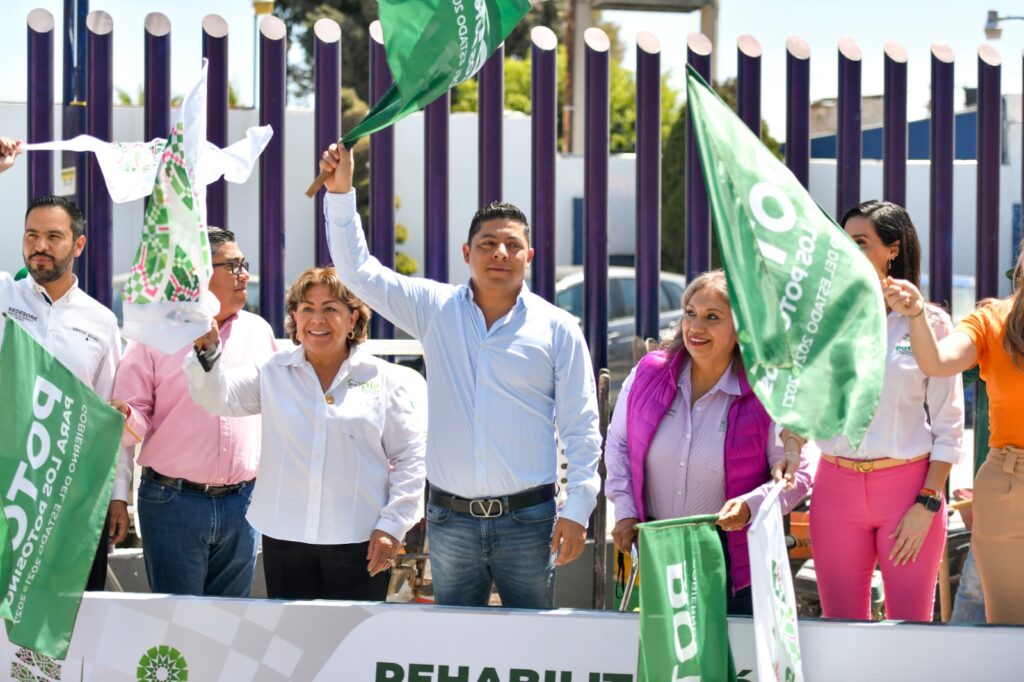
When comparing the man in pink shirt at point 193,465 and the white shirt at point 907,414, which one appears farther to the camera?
the man in pink shirt at point 193,465

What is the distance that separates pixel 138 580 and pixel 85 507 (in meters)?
1.96

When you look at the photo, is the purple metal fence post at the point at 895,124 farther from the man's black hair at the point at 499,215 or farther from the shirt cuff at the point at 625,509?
the shirt cuff at the point at 625,509

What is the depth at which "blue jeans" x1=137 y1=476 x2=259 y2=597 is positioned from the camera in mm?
4188

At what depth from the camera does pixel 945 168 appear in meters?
6.34

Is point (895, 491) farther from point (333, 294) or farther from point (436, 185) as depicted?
point (436, 185)

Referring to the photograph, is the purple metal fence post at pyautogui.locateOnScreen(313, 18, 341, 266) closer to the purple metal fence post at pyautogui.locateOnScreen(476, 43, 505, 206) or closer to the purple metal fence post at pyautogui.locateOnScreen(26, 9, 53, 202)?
the purple metal fence post at pyautogui.locateOnScreen(476, 43, 505, 206)

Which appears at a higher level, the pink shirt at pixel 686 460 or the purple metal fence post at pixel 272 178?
the purple metal fence post at pixel 272 178

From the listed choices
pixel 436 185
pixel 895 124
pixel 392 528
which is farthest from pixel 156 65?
pixel 895 124

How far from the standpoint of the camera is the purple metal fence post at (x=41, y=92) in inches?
229

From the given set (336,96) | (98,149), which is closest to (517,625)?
(98,149)

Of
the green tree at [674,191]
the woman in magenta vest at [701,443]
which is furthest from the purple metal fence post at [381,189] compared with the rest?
the green tree at [674,191]

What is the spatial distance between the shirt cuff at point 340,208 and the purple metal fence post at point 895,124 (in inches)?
131

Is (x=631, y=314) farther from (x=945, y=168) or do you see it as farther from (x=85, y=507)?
(x=85, y=507)

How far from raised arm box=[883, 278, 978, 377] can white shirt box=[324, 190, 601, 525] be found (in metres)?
0.96
